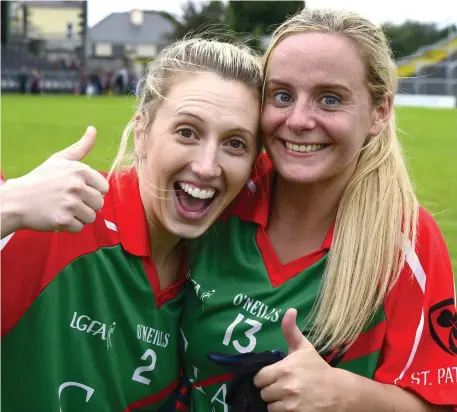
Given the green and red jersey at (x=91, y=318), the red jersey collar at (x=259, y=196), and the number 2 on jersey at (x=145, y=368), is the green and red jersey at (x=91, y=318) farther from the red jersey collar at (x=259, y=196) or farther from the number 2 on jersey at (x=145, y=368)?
the red jersey collar at (x=259, y=196)

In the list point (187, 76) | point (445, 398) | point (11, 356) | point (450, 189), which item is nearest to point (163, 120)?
point (187, 76)

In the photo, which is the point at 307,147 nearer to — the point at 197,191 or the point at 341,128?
the point at 341,128

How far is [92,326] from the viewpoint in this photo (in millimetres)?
2848

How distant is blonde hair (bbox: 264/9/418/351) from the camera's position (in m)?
2.82

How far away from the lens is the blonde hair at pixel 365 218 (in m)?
2.82

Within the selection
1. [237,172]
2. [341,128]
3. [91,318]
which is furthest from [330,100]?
[91,318]

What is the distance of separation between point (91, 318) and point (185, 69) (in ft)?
3.40

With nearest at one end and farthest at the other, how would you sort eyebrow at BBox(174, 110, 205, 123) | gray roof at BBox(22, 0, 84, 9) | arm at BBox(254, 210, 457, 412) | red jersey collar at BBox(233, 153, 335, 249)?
arm at BBox(254, 210, 457, 412) < eyebrow at BBox(174, 110, 205, 123) < red jersey collar at BBox(233, 153, 335, 249) < gray roof at BBox(22, 0, 84, 9)

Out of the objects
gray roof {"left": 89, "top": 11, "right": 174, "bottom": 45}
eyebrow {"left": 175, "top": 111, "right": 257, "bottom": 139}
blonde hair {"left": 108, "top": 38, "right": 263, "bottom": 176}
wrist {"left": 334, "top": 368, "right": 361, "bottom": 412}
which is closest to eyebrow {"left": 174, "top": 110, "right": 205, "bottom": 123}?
eyebrow {"left": 175, "top": 111, "right": 257, "bottom": 139}

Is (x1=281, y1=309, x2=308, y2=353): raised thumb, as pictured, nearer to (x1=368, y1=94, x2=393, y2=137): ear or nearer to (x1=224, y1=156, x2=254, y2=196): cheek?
(x1=224, y1=156, x2=254, y2=196): cheek

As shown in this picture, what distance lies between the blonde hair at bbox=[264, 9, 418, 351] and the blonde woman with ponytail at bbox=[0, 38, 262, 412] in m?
0.33

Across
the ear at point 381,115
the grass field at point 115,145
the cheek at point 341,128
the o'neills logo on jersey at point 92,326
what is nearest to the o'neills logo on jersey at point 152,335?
the o'neills logo on jersey at point 92,326

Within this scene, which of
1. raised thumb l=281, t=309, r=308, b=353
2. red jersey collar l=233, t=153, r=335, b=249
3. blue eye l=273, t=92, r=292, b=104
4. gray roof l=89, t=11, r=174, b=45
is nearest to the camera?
raised thumb l=281, t=309, r=308, b=353

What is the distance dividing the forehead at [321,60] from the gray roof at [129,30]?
8000 cm
